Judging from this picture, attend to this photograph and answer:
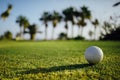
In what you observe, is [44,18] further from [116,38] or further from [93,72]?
[93,72]

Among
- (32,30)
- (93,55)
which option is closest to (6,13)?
(32,30)

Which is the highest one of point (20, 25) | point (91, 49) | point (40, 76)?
point (20, 25)

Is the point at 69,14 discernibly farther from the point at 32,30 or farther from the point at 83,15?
the point at 32,30

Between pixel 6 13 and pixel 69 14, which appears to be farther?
pixel 69 14

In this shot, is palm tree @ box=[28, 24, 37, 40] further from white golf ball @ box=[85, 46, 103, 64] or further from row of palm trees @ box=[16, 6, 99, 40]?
white golf ball @ box=[85, 46, 103, 64]

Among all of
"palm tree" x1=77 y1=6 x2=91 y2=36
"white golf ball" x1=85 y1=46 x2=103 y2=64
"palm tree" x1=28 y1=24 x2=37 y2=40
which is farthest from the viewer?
"palm tree" x1=28 y1=24 x2=37 y2=40

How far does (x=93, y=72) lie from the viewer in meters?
10.5

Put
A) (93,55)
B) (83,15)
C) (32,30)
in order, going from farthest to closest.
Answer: (32,30), (83,15), (93,55)

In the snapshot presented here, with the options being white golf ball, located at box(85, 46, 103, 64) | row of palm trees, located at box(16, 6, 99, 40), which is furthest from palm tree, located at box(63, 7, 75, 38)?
white golf ball, located at box(85, 46, 103, 64)

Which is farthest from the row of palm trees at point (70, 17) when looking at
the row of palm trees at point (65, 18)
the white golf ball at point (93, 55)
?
the white golf ball at point (93, 55)

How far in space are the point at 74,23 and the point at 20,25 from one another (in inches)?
1215

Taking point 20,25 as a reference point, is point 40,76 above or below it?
below

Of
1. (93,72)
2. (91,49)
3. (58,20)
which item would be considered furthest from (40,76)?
(58,20)

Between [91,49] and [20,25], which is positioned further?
[20,25]
